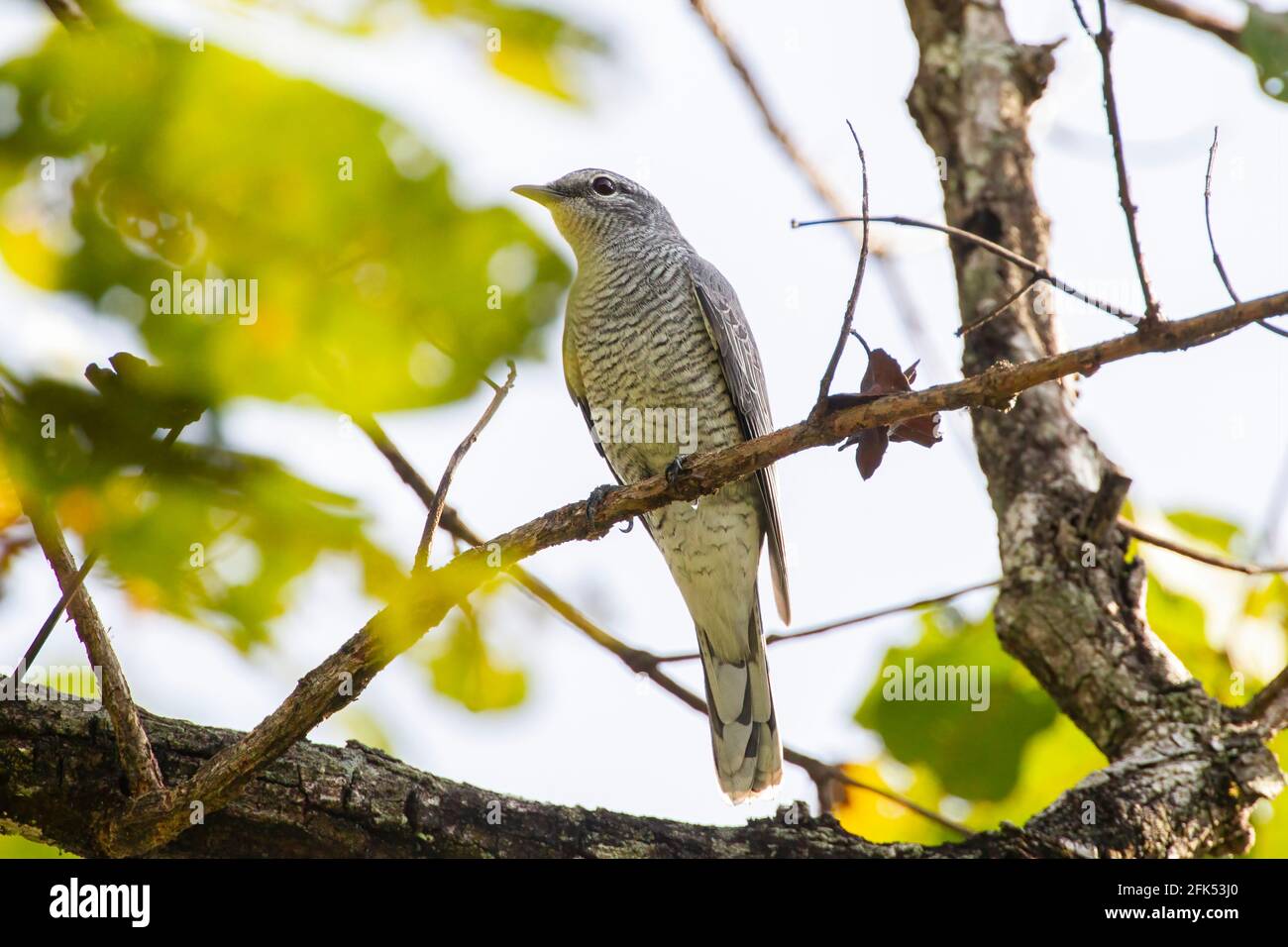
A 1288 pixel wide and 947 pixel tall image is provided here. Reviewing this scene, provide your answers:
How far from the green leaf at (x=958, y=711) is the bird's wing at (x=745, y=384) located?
939 mm

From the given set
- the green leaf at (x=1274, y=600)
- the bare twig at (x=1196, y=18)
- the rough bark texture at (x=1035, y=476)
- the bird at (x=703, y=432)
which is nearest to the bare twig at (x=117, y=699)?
the bird at (x=703, y=432)

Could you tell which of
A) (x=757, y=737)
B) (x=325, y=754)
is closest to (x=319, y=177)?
(x=325, y=754)

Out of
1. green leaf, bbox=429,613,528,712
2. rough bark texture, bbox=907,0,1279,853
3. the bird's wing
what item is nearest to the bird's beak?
the bird's wing

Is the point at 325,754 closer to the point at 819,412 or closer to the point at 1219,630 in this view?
the point at 819,412

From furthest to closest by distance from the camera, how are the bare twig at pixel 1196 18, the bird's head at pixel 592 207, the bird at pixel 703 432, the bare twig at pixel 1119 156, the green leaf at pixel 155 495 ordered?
1. the bird's head at pixel 592 207
2. the bird at pixel 703 432
3. the bare twig at pixel 1196 18
4. the bare twig at pixel 1119 156
5. the green leaf at pixel 155 495

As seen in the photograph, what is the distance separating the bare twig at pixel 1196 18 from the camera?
4.81 m

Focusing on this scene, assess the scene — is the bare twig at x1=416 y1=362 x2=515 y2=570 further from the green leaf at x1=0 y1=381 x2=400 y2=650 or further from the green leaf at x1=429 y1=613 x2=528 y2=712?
the green leaf at x1=0 y1=381 x2=400 y2=650

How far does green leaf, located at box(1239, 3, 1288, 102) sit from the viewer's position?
180 centimetres

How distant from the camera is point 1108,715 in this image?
3895 millimetres

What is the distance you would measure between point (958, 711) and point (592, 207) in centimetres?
331

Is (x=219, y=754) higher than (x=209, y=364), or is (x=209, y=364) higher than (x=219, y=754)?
(x=209, y=364)

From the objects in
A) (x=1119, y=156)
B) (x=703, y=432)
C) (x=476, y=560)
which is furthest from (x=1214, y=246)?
(x=703, y=432)

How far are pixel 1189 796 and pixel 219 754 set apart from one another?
113 inches

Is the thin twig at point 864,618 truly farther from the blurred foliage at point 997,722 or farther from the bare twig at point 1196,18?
the bare twig at point 1196,18
